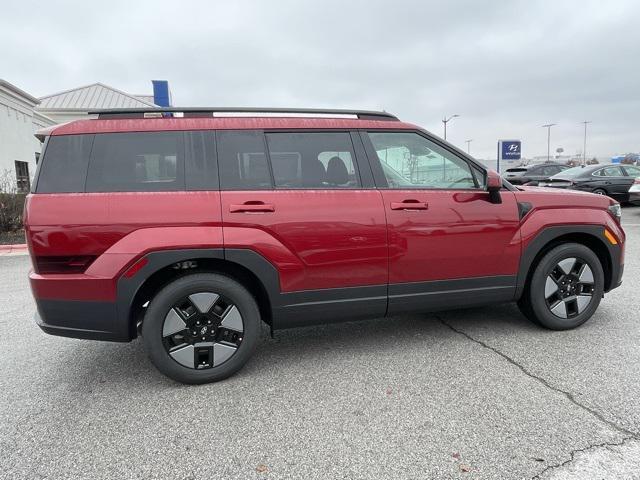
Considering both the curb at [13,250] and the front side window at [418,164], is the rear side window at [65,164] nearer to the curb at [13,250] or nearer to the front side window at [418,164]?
the front side window at [418,164]

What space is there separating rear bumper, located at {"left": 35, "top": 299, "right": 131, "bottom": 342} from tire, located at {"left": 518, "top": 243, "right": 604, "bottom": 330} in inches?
132

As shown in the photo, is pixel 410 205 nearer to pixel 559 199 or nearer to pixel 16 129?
pixel 559 199

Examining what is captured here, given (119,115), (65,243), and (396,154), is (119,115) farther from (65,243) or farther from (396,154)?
(396,154)

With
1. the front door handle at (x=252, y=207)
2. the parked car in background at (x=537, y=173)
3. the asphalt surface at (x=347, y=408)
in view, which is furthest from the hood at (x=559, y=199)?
the parked car in background at (x=537, y=173)

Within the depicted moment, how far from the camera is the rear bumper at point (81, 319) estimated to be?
283 centimetres

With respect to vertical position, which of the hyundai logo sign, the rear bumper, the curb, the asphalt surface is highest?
the hyundai logo sign

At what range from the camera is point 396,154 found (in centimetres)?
349

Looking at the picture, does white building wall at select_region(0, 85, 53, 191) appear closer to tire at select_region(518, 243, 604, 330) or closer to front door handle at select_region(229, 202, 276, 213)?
front door handle at select_region(229, 202, 276, 213)

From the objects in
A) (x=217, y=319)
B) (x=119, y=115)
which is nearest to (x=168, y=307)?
(x=217, y=319)

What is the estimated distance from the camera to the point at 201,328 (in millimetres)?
2998

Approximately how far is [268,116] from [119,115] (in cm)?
106

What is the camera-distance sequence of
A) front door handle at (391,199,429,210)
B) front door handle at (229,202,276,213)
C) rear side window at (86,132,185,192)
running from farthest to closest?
front door handle at (391,199,429,210) < front door handle at (229,202,276,213) < rear side window at (86,132,185,192)

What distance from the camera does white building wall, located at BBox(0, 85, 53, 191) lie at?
1948 centimetres

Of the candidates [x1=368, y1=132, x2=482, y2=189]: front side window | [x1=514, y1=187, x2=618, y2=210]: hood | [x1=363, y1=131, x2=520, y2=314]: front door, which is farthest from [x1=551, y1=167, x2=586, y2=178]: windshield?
[x1=368, y1=132, x2=482, y2=189]: front side window
